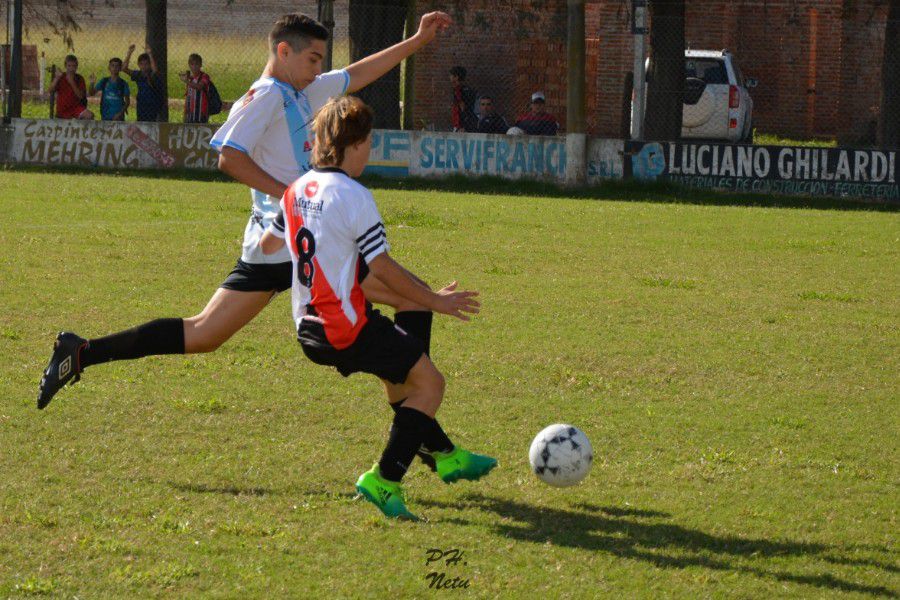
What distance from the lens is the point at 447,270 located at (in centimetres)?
1180

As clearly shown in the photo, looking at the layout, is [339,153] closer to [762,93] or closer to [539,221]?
[539,221]

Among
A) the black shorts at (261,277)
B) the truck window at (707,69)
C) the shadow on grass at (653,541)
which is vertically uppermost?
the truck window at (707,69)

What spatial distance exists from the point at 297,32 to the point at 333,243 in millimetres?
1405

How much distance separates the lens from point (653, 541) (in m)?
4.96

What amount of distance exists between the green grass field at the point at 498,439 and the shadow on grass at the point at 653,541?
13 mm

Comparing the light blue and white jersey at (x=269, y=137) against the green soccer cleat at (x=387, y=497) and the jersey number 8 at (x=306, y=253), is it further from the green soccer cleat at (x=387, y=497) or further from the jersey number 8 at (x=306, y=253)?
the green soccer cleat at (x=387, y=497)

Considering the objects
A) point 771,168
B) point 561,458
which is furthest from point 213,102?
point 561,458

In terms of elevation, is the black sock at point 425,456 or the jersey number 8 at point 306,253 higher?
the jersey number 8 at point 306,253

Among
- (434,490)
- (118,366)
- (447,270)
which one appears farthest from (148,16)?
(434,490)

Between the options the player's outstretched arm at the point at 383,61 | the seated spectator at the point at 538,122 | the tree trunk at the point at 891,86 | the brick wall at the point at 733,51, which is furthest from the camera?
the brick wall at the point at 733,51

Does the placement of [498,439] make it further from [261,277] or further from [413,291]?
[413,291]

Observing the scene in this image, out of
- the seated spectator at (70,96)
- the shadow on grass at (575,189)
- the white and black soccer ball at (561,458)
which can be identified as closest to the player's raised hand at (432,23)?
the white and black soccer ball at (561,458)

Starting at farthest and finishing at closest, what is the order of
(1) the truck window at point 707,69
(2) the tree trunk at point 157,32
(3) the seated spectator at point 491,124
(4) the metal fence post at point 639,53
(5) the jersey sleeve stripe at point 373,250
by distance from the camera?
(1) the truck window at point 707,69, (2) the tree trunk at point 157,32, (3) the seated spectator at point 491,124, (4) the metal fence post at point 639,53, (5) the jersey sleeve stripe at point 373,250

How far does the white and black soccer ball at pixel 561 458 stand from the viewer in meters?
5.46
